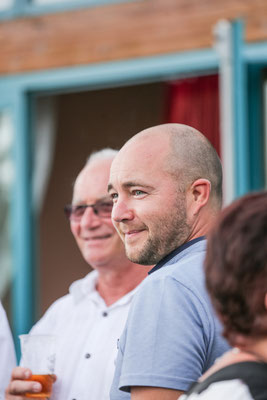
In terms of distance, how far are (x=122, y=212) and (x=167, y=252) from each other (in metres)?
0.17

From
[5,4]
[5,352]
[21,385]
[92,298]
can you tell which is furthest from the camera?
[5,4]

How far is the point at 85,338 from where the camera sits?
10.1ft

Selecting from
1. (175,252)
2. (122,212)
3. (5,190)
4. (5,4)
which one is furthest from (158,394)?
(5,4)

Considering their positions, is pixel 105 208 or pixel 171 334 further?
pixel 105 208

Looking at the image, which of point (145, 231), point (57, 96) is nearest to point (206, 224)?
point (145, 231)

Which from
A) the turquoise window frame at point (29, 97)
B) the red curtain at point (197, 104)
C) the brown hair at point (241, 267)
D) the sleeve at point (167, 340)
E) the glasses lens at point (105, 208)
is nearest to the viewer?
the brown hair at point (241, 267)

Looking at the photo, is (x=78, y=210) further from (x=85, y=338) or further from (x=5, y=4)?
(x=5, y=4)

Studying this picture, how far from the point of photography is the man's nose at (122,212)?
2295mm

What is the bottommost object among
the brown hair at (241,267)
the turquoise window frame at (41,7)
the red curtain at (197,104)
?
the brown hair at (241,267)

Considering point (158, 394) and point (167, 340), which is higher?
point (167, 340)

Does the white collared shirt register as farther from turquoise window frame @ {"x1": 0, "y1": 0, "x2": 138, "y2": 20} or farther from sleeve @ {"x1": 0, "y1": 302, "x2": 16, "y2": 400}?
turquoise window frame @ {"x1": 0, "y1": 0, "x2": 138, "y2": 20}

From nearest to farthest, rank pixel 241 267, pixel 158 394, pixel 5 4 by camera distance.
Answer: pixel 241 267, pixel 158 394, pixel 5 4

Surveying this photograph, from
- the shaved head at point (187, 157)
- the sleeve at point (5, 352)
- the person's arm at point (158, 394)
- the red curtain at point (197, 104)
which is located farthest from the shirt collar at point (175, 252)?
the red curtain at point (197, 104)

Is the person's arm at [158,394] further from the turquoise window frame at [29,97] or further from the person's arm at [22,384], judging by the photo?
the turquoise window frame at [29,97]
